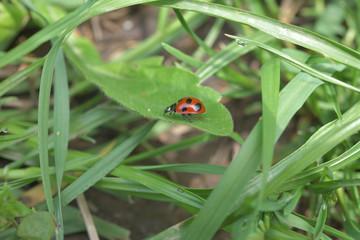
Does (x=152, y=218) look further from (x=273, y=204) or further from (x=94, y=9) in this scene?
(x=94, y=9)

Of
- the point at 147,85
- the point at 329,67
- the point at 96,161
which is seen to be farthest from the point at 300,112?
the point at 96,161

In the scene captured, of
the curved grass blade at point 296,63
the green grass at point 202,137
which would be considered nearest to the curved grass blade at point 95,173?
the green grass at point 202,137

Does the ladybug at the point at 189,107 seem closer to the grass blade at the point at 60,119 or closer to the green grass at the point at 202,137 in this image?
the green grass at the point at 202,137

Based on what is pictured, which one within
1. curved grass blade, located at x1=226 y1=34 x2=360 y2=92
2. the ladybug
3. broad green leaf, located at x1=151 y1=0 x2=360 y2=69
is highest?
broad green leaf, located at x1=151 y1=0 x2=360 y2=69

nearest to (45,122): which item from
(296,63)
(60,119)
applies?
(60,119)

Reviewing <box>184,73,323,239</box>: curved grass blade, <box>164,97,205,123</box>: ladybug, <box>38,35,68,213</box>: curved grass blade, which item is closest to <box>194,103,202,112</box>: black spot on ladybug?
<box>164,97,205,123</box>: ladybug

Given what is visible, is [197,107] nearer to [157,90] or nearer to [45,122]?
[157,90]

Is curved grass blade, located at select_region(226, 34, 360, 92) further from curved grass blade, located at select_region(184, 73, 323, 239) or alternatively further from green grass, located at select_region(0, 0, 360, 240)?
curved grass blade, located at select_region(184, 73, 323, 239)
